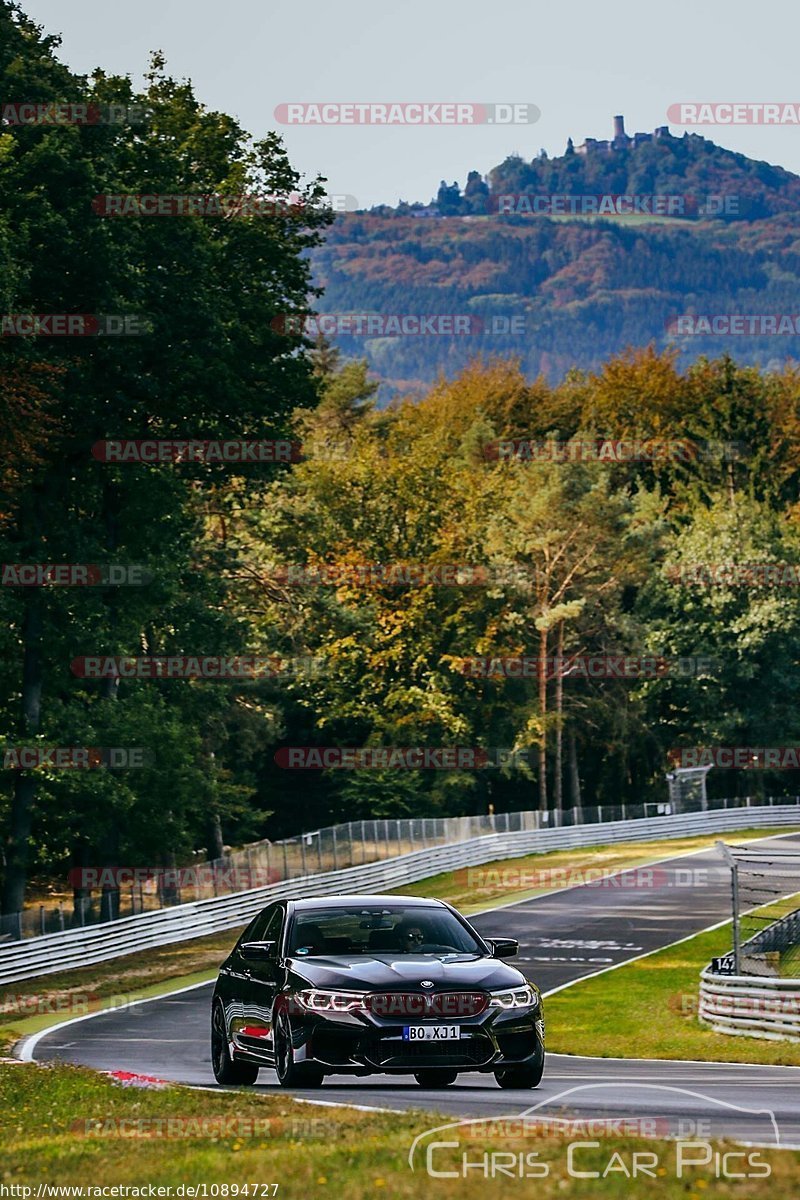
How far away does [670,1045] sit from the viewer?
2766cm

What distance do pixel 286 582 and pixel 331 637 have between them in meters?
5.95

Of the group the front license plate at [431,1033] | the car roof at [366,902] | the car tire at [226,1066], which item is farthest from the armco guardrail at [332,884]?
the front license plate at [431,1033]

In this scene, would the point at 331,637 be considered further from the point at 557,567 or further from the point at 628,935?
the point at 628,935

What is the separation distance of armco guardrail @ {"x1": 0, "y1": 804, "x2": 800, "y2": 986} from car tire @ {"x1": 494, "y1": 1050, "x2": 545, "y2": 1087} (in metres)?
23.5

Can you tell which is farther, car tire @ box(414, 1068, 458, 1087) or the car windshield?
the car windshield

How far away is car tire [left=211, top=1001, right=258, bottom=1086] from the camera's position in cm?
1661

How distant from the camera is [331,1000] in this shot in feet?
47.3

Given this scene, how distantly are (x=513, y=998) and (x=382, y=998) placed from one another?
40.9 inches

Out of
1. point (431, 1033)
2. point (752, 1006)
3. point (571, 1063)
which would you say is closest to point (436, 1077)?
point (431, 1033)

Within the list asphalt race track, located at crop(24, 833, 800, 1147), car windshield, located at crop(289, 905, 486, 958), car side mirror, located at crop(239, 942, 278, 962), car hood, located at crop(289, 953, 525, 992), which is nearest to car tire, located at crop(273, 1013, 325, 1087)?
asphalt race track, located at crop(24, 833, 800, 1147)

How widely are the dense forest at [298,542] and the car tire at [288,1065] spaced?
22786 mm

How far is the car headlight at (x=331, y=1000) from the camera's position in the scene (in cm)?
1432

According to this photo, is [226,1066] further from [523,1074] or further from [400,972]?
[523,1074]

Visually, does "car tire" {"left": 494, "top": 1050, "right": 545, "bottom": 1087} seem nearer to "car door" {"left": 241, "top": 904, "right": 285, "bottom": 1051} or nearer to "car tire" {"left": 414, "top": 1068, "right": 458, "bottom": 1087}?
"car tire" {"left": 414, "top": 1068, "right": 458, "bottom": 1087}
